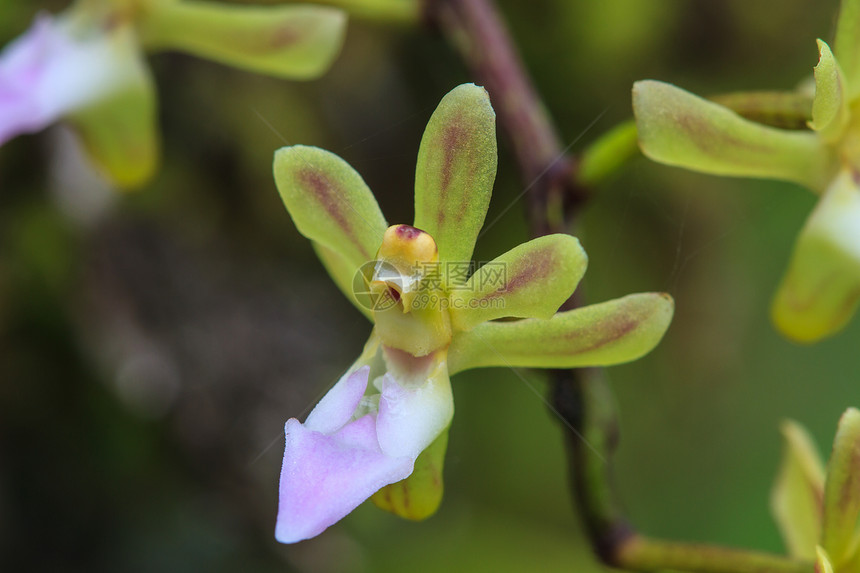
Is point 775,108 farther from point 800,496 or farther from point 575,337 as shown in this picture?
point 800,496

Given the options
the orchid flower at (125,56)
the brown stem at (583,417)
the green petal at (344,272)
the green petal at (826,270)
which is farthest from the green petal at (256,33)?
the green petal at (826,270)

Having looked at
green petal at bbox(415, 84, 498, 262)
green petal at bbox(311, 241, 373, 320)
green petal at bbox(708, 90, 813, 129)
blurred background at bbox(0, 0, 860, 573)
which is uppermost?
green petal at bbox(415, 84, 498, 262)

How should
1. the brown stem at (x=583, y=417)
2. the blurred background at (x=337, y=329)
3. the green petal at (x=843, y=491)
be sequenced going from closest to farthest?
the green petal at (x=843, y=491)
the brown stem at (x=583, y=417)
the blurred background at (x=337, y=329)

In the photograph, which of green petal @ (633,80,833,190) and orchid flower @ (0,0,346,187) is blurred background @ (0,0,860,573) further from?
green petal @ (633,80,833,190)

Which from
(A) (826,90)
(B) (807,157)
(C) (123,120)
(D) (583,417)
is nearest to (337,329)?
(C) (123,120)

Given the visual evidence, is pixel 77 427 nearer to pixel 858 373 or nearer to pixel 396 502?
pixel 396 502

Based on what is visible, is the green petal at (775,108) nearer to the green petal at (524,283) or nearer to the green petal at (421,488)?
the green petal at (524,283)

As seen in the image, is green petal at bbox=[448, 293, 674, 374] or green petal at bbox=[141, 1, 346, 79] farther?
green petal at bbox=[141, 1, 346, 79]

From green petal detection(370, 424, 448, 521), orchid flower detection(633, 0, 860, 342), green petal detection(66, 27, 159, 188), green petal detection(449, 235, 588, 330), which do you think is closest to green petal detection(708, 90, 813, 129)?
orchid flower detection(633, 0, 860, 342)
